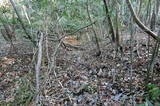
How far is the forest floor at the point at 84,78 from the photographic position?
3.50 meters

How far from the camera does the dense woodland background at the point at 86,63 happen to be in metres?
2.86

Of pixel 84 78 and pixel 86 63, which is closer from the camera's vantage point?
pixel 84 78

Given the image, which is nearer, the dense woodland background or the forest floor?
the dense woodland background

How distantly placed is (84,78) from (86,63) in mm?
1005

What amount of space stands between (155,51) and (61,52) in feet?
12.3

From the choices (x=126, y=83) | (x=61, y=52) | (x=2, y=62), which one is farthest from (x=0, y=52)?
(x=126, y=83)

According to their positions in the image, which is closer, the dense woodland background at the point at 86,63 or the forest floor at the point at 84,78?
the dense woodland background at the point at 86,63

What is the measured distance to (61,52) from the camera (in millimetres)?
6594

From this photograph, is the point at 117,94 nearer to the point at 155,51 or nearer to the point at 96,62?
the point at 155,51

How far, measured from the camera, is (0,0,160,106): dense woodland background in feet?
9.38

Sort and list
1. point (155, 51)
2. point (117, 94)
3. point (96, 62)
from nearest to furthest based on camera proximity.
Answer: point (155, 51), point (117, 94), point (96, 62)

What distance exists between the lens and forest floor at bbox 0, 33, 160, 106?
3502mm

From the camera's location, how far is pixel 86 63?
5.59 meters

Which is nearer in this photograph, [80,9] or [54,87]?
[54,87]
